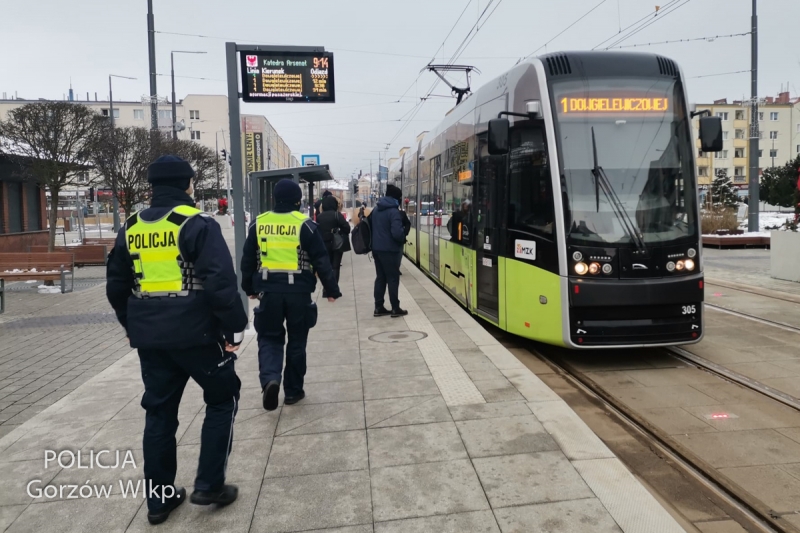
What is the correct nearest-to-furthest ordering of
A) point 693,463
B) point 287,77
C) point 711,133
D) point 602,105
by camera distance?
1. point 693,463
2. point 602,105
3. point 711,133
4. point 287,77

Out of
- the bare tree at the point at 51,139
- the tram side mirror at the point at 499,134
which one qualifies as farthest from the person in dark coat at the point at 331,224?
the bare tree at the point at 51,139

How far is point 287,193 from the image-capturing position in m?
5.16

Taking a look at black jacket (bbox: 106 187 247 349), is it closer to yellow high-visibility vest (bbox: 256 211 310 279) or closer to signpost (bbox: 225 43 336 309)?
yellow high-visibility vest (bbox: 256 211 310 279)

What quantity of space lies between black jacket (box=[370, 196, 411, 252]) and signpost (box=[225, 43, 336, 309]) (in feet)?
5.88

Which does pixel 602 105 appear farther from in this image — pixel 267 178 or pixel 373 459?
pixel 267 178

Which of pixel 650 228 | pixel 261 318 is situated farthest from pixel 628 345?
pixel 261 318

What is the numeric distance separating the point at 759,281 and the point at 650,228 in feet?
30.0

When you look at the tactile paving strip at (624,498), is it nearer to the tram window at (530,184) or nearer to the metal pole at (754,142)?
the tram window at (530,184)

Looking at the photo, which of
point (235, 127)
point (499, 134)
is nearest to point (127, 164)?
point (235, 127)

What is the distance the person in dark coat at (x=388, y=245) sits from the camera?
30.8 ft

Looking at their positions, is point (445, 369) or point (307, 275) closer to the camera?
point (307, 275)

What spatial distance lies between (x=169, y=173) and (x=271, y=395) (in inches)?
85.3

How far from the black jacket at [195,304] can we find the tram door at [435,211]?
355 inches

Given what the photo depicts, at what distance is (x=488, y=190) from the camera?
8344mm
